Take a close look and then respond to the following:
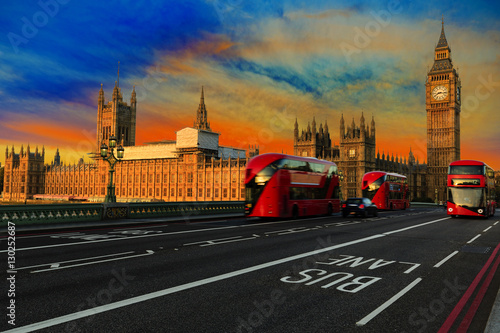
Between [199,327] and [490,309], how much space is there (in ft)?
17.5

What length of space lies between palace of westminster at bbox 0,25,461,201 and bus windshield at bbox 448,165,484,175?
220 ft

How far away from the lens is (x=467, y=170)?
2889cm

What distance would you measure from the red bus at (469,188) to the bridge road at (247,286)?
1628cm

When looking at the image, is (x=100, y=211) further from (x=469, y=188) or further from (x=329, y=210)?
(x=469, y=188)

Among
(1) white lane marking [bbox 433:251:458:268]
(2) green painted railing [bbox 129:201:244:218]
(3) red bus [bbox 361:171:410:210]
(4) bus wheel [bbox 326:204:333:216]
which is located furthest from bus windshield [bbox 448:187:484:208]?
(1) white lane marking [bbox 433:251:458:268]

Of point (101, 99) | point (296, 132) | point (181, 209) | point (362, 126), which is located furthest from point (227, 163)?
point (101, 99)

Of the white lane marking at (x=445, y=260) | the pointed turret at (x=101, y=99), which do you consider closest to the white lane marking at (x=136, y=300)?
the white lane marking at (x=445, y=260)

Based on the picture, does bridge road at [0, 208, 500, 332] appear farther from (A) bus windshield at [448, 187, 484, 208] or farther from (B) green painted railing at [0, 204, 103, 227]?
(A) bus windshield at [448, 187, 484, 208]

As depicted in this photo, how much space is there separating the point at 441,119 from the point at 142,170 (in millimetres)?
98774

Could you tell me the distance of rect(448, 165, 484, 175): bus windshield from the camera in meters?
28.6

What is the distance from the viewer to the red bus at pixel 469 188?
93.9ft

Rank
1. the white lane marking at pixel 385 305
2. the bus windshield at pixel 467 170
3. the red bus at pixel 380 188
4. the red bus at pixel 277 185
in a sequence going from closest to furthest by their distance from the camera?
the white lane marking at pixel 385 305, the red bus at pixel 277 185, the bus windshield at pixel 467 170, the red bus at pixel 380 188

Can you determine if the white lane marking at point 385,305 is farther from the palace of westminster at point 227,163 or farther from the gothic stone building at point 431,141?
the gothic stone building at point 431,141

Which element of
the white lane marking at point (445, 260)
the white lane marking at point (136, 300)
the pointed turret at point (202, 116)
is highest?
the pointed turret at point (202, 116)
